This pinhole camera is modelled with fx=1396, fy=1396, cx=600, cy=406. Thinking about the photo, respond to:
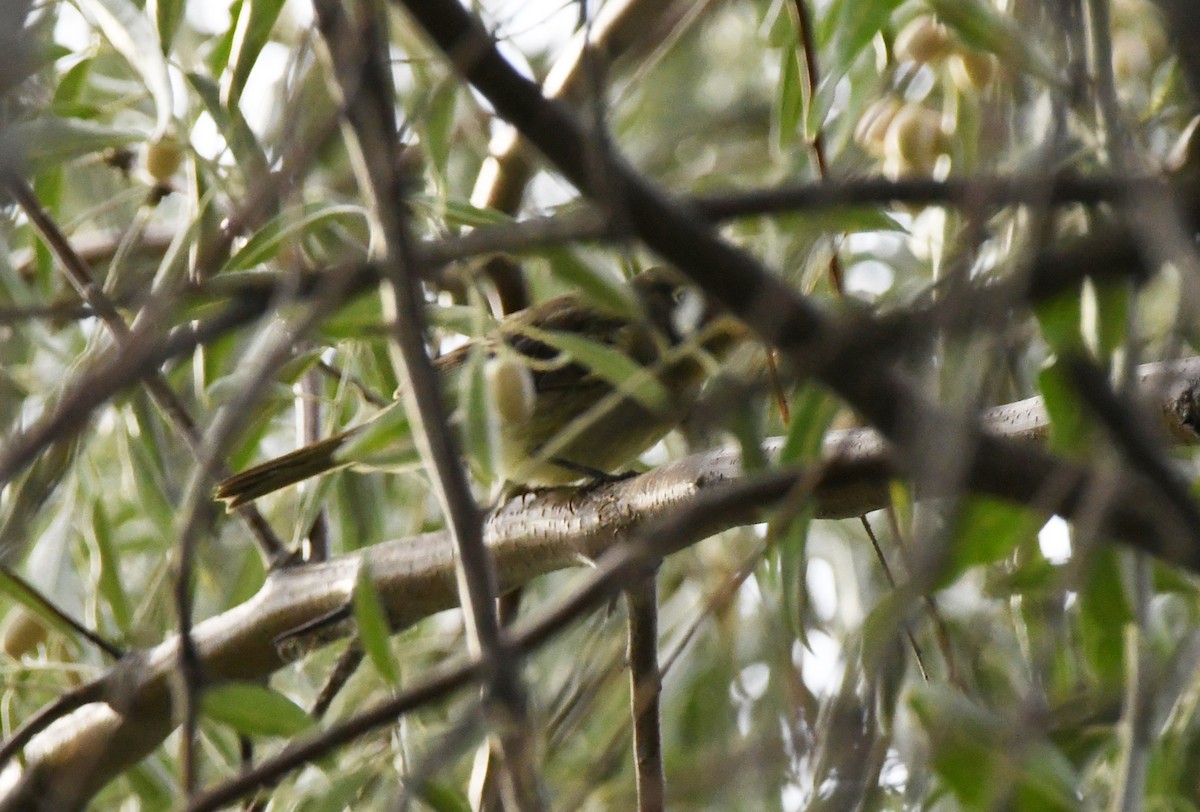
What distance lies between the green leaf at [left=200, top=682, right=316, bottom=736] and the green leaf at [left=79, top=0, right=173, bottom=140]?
2.25 feet

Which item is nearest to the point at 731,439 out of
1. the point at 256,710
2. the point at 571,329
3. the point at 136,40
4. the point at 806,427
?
the point at 806,427

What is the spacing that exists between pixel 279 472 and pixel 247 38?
1.02 meters

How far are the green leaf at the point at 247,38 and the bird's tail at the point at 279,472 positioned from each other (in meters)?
0.83

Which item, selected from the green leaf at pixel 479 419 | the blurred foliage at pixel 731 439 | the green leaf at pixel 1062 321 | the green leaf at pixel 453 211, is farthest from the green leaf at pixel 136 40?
the green leaf at pixel 1062 321

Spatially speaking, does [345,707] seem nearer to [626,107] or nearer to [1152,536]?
[1152,536]

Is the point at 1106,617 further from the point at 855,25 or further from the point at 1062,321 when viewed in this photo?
the point at 855,25

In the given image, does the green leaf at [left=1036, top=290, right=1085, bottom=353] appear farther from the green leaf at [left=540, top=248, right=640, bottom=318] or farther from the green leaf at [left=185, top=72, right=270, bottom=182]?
the green leaf at [left=185, top=72, right=270, bottom=182]

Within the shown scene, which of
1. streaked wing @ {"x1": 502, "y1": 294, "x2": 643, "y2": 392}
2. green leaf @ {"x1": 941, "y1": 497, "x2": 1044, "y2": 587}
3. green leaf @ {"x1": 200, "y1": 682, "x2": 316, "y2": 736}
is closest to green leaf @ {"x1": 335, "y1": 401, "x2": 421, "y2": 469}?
green leaf @ {"x1": 200, "y1": 682, "x2": 316, "y2": 736}

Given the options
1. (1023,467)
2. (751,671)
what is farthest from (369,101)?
(751,671)

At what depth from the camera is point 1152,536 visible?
108 cm

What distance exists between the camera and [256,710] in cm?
161

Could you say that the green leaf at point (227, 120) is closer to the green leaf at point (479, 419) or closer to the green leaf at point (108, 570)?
the green leaf at point (479, 419)

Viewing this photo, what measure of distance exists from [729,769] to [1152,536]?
1.27 feet

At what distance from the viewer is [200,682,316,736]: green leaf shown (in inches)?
63.0
